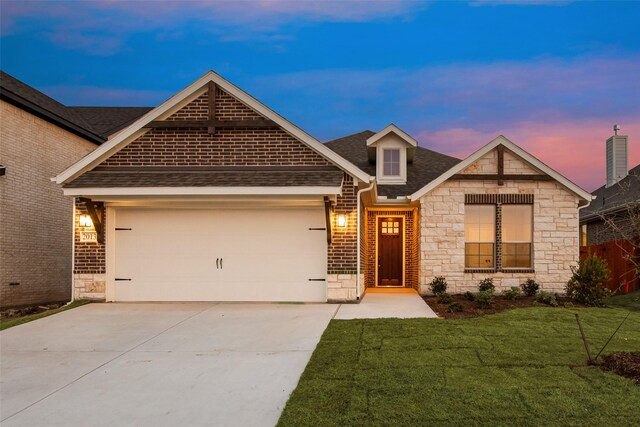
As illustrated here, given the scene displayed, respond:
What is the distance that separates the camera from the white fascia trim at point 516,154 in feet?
45.0

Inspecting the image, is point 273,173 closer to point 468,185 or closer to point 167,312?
point 167,312

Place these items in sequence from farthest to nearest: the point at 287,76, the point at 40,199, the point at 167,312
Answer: the point at 287,76 < the point at 40,199 < the point at 167,312

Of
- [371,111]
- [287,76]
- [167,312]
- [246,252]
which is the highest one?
[287,76]

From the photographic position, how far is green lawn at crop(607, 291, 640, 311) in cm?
1234

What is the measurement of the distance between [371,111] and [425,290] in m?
88.5

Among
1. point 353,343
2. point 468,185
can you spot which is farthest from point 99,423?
point 468,185

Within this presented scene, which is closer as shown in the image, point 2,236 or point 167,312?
point 167,312

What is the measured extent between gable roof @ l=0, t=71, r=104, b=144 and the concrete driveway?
674 cm

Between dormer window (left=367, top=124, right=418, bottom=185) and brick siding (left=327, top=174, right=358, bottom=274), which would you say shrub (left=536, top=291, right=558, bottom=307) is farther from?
dormer window (left=367, top=124, right=418, bottom=185)

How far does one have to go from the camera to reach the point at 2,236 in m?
13.5

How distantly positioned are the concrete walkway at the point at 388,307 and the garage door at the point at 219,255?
4.24 feet

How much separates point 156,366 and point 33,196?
1061cm

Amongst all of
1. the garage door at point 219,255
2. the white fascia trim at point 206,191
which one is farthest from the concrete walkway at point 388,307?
the white fascia trim at point 206,191

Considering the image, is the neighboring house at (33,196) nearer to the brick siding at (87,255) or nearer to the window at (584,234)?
the brick siding at (87,255)
